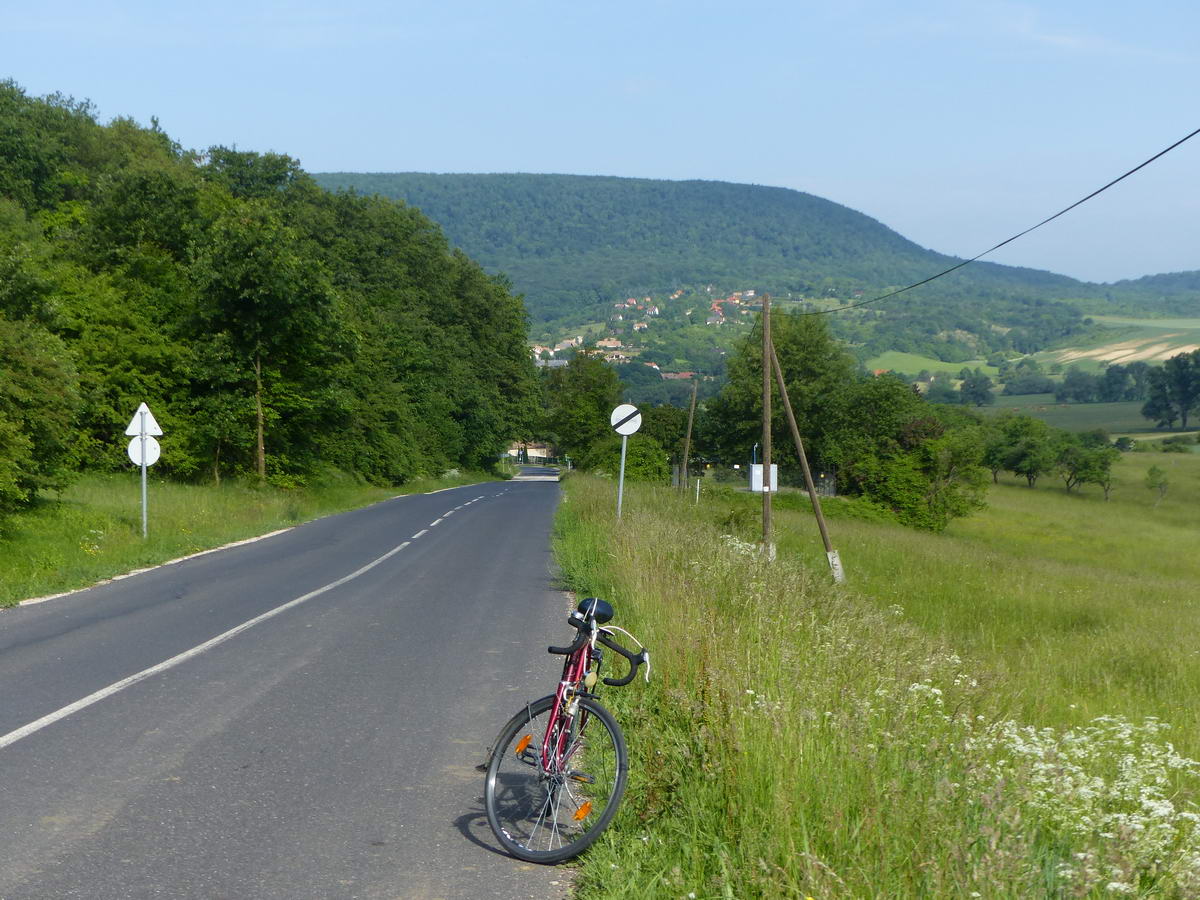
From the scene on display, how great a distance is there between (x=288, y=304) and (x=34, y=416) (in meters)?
19.1

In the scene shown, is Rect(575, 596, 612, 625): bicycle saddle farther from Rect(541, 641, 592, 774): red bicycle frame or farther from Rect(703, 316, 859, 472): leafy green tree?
Rect(703, 316, 859, 472): leafy green tree

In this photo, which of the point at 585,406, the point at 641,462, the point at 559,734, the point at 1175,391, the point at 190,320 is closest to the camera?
the point at 559,734

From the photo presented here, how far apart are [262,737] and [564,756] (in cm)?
280

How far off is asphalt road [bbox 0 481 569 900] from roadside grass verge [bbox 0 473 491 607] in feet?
5.34

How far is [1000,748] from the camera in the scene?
6055 millimetres

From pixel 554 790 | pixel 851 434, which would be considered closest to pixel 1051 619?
pixel 554 790

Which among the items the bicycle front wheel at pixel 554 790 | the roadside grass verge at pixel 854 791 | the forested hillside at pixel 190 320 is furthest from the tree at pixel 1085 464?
the bicycle front wheel at pixel 554 790

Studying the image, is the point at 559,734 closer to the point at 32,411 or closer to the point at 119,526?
the point at 32,411

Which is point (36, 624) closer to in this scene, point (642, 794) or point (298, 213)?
point (642, 794)

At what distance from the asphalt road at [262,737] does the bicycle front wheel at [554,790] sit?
135 millimetres

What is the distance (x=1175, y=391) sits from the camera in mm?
135375

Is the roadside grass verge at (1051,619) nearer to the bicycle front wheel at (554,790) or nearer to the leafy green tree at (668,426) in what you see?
the bicycle front wheel at (554,790)

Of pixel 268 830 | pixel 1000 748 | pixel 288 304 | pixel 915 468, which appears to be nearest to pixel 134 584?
pixel 268 830

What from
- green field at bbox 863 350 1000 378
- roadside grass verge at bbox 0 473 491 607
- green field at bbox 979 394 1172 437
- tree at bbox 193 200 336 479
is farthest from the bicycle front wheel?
green field at bbox 863 350 1000 378
